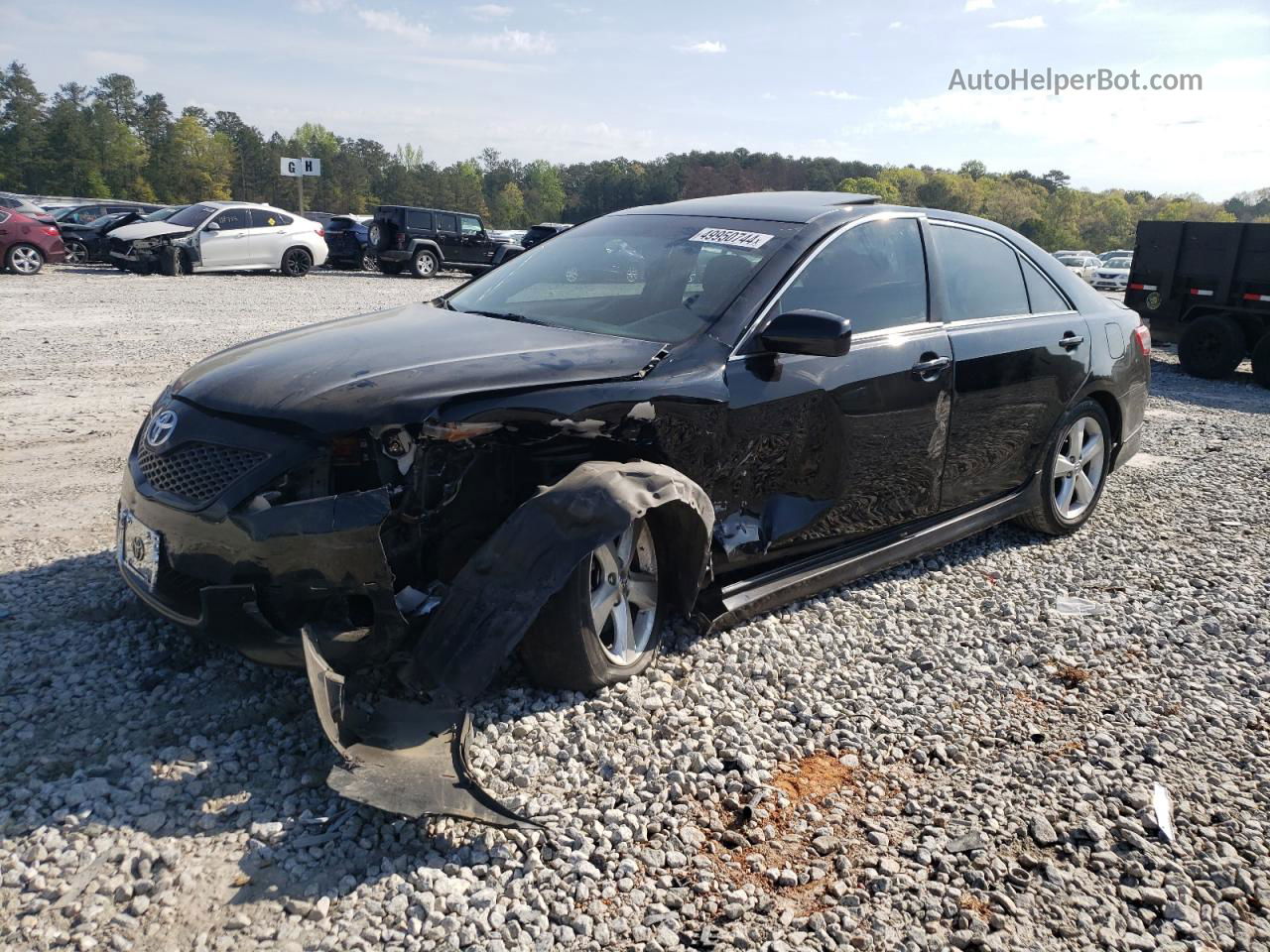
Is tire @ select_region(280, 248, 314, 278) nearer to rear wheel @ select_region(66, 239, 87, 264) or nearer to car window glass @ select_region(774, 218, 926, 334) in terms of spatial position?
rear wheel @ select_region(66, 239, 87, 264)

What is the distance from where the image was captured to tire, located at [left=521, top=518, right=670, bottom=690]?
3053mm

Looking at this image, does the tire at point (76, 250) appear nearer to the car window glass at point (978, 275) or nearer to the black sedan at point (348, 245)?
the black sedan at point (348, 245)

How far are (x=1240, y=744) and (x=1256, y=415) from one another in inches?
317

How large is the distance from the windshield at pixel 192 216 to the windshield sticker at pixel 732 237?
1960 cm

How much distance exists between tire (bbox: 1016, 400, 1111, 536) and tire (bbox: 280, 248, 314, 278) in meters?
20.1

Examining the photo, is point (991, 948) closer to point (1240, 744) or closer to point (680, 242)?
point (1240, 744)

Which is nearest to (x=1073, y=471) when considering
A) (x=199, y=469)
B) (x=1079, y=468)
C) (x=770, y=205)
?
(x=1079, y=468)

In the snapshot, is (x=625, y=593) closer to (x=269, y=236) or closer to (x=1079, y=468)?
(x=1079, y=468)

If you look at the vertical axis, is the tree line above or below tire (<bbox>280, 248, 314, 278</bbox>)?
above

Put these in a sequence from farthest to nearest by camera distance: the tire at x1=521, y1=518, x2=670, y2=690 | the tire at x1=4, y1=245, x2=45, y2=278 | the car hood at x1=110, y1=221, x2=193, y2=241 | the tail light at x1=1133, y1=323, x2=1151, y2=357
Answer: the car hood at x1=110, y1=221, x2=193, y2=241
the tire at x1=4, y1=245, x2=45, y2=278
the tail light at x1=1133, y1=323, x2=1151, y2=357
the tire at x1=521, y1=518, x2=670, y2=690

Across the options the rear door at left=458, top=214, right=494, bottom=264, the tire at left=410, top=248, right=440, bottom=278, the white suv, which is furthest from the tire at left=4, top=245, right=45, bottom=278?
the rear door at left=458, top=214, right=494, bottom=264

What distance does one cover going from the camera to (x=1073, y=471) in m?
5.35

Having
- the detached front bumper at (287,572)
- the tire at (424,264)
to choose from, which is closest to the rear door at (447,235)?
the tire at (424,264)

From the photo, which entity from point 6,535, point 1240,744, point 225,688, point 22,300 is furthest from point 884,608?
point 22,300
